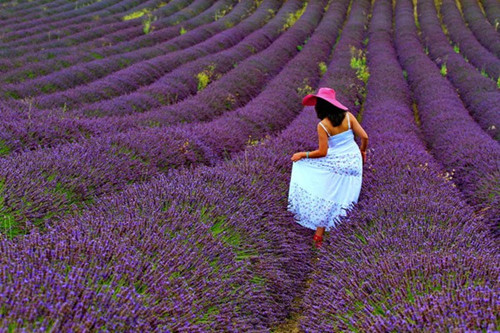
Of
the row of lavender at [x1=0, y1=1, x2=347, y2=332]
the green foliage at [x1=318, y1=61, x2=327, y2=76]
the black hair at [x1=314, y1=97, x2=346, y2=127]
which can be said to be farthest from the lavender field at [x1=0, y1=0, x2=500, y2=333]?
the green foliage at [x1=318, y1=61, x2=327, y2=76]

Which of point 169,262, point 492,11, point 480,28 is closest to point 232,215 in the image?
point 169,262

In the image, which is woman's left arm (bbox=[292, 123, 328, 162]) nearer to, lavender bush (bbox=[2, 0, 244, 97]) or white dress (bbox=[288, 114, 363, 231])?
white dress (bbox=[288, 114, 363, 231])

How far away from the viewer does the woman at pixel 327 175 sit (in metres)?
4.02

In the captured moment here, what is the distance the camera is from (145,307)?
174cm

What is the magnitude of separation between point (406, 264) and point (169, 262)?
114 centimetres

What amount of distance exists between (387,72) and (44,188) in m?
9.09

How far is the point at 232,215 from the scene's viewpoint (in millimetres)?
3037

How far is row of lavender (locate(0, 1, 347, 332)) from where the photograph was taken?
5.46 ft

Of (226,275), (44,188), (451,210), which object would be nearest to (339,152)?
(451,210)

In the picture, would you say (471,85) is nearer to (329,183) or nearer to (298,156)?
(329,183)

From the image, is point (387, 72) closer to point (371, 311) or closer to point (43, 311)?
point (371, 311)

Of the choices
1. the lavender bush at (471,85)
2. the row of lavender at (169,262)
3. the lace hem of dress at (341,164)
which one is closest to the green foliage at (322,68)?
the lavender bush at (471,85)

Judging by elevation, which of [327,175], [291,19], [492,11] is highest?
[327,175]

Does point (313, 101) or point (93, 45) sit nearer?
point (313, 101)
